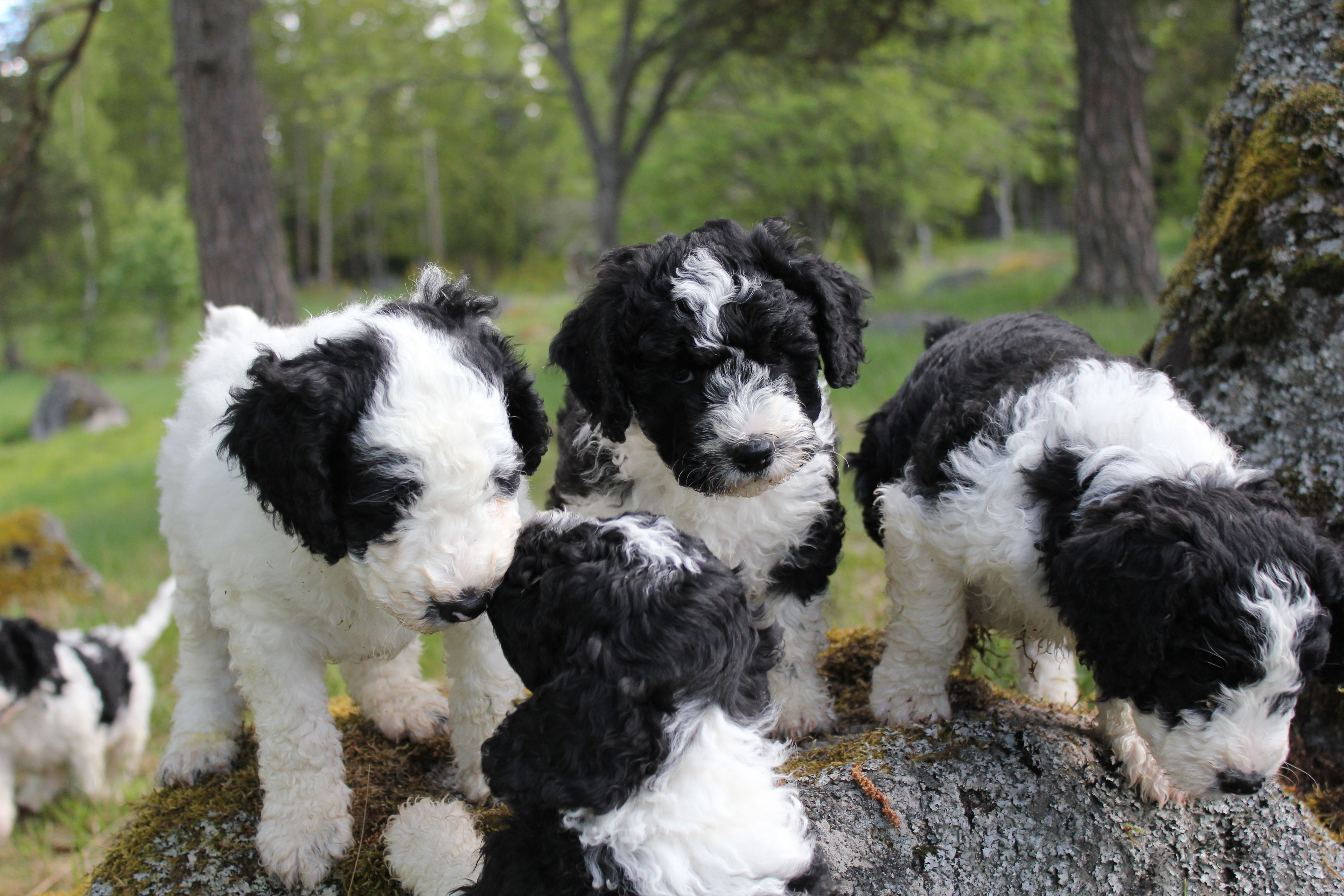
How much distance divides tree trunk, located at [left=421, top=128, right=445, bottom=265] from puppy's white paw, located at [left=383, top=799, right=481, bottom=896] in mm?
51851

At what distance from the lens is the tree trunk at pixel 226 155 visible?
25.4ft

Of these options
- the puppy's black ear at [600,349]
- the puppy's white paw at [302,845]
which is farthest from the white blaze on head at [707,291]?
the puppy's white paw at [302,845]

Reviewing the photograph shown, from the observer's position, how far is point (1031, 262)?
29.7 metres

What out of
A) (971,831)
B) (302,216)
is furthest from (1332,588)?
(302,216)

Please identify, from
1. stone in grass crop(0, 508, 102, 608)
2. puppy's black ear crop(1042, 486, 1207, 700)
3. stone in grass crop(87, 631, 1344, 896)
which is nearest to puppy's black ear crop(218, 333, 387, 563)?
stone in grass crop(87, 631, 1344, 896)

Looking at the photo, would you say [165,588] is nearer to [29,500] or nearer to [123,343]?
[29,500]

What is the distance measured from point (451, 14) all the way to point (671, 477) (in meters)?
18.9

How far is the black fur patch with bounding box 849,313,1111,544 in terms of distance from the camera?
3.17m

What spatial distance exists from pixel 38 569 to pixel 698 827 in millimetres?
9547

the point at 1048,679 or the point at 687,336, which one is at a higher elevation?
the point at 687,336

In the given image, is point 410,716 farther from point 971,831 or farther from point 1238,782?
point 1238,782

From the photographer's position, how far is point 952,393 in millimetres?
3348

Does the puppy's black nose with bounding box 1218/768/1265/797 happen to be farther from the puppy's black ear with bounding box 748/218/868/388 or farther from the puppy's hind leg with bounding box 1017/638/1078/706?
the puppy's black ear with bounding box 748/218/868/388

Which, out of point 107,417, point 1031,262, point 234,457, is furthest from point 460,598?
point 1031,262
